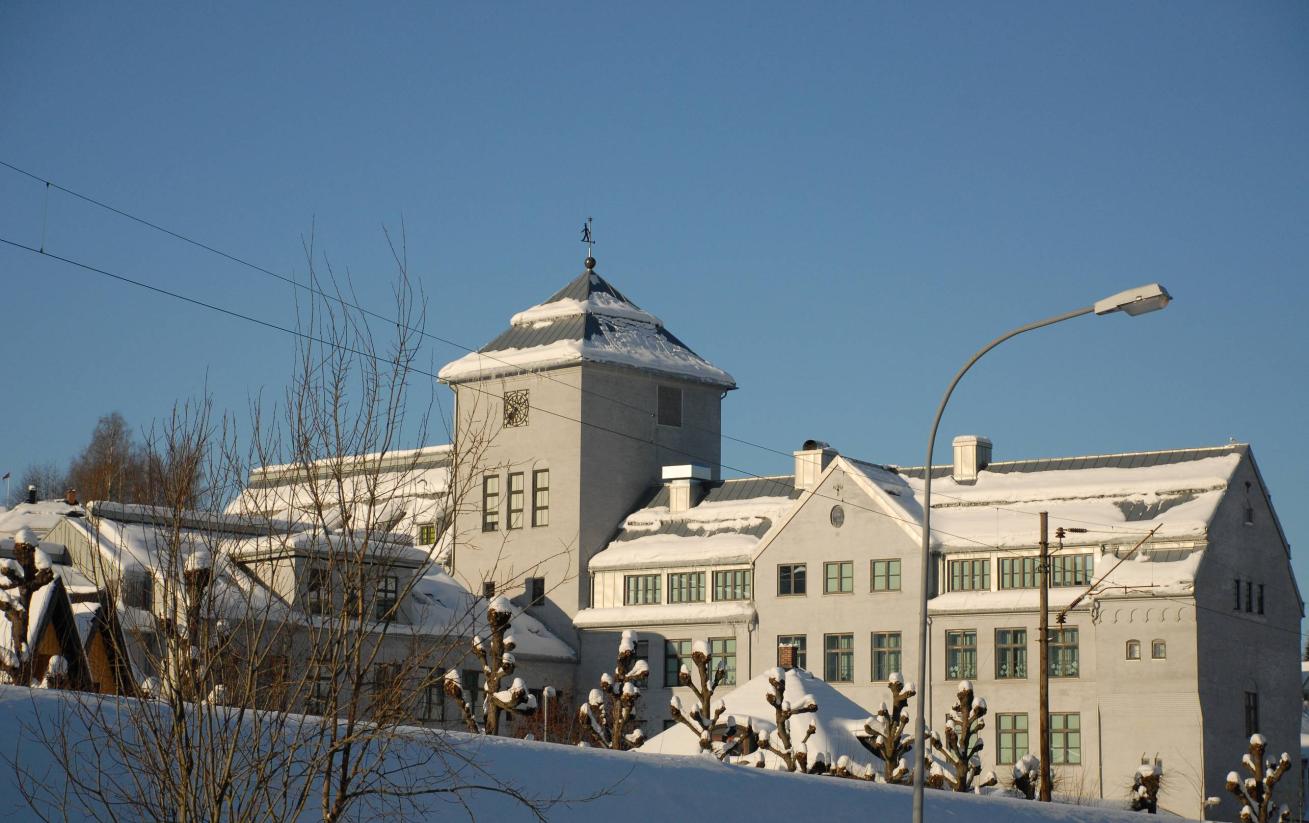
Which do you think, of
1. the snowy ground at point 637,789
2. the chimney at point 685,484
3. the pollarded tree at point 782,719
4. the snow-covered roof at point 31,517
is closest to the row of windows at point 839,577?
the chimney at point 685,484

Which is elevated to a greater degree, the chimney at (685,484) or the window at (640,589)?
the chimney at (685,484)

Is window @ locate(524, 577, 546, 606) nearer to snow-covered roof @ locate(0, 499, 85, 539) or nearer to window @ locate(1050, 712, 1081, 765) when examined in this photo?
window @ locate(1050, 712, 1081, 765)

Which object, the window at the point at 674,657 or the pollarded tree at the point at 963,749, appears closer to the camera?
the pollarded tree at the point at 963,749

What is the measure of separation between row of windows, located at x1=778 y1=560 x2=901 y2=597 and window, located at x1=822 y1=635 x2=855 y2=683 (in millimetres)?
1723

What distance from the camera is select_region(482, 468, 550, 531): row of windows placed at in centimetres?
7119

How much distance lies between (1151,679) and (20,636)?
34679 mm

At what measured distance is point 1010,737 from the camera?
57062 millimetres

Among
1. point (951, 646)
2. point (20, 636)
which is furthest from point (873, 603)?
point (20, 636)

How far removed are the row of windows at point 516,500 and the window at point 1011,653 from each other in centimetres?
2031

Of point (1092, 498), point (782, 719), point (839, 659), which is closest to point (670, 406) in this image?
point (839, 659)

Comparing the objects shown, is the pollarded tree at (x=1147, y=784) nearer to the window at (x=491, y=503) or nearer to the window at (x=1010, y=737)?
the window at (x=1010, y=737)

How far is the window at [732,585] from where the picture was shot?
64875 millimetres

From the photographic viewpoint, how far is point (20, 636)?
34094 mm

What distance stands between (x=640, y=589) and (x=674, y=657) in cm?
350
